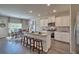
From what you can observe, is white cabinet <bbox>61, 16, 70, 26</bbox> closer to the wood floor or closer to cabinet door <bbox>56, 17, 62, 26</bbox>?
cabinet door <bbox>56, 17, 62, 26</bbox>

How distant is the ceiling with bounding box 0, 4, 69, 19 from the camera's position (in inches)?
90.7

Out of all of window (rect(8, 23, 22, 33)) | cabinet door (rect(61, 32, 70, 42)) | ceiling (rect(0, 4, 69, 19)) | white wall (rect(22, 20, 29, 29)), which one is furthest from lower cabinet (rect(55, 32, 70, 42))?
window (rect(8, 23, 22, 33))

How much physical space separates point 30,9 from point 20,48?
88cm

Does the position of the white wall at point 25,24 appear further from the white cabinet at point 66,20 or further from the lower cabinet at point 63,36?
the white cabinet at point 66,20

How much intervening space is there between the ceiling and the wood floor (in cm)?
61

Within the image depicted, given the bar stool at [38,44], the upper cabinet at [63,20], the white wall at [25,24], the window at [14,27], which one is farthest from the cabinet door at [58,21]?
the window at [14,27]

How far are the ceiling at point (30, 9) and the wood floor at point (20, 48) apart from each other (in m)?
0.61

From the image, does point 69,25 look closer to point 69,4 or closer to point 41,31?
point 69,4

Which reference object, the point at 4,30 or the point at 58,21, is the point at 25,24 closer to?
the point at 4,30

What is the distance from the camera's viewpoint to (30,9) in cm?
238

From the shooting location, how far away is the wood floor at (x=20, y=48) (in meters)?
2.33

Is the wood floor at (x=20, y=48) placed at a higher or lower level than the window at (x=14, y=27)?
lower

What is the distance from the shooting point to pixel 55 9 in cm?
237
